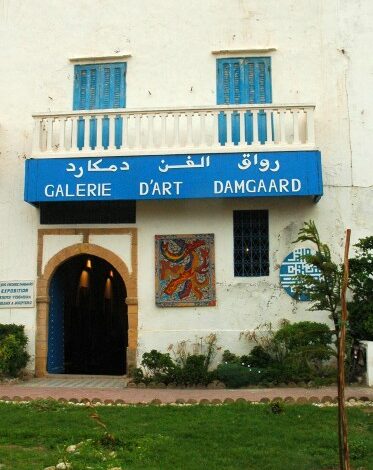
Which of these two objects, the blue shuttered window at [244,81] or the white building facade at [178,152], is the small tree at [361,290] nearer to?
the white building facade at [178,152]

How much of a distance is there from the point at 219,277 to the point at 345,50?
5479mm

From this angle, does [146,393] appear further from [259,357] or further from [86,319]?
[86,319]

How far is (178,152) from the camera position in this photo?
41.3 ft

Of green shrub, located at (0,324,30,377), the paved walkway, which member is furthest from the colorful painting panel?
green shrub, located at (0,324,30,377)

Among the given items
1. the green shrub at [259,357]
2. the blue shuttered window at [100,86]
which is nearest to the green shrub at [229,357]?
the green shrub at [259,357]

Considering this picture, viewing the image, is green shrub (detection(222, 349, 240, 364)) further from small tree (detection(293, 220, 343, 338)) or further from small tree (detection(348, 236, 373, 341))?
small tree (detection(293, 220, 343, 338))

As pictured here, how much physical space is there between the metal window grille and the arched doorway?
126 inches

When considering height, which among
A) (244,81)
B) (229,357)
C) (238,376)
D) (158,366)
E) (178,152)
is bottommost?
(238,376)

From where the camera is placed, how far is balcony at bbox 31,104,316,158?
12.6 m

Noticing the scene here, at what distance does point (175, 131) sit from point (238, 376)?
4928 millimetres

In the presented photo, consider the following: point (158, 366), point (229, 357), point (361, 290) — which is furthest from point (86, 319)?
point (361, 290)

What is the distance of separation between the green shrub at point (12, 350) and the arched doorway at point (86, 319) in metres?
0.69

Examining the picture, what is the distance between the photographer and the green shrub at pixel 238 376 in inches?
442

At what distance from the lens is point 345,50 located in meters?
13.5
